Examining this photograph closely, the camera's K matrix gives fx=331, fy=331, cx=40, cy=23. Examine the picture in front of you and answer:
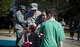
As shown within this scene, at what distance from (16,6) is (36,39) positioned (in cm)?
265

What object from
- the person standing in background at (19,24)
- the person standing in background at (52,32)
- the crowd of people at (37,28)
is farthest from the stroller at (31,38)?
the person standing in background at (52,32)

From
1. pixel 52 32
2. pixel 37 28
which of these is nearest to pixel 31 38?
pixel 37 28

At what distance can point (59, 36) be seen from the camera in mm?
7348

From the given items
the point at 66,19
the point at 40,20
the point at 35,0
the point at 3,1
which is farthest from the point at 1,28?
the point at 40,20

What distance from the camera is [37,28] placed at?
960 centimetres

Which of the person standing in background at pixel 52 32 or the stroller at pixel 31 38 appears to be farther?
the stroller at pixel 31 38

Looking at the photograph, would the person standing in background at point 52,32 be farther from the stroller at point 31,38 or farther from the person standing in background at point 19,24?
the person standing in background at point 19,24

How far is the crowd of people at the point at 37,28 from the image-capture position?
738 cm

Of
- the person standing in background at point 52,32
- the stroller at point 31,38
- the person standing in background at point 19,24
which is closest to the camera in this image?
the person standing in background at point 52,32

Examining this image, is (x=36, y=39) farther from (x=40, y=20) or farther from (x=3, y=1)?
(x=3, y=1)

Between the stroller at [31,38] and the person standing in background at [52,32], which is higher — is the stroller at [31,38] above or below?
below

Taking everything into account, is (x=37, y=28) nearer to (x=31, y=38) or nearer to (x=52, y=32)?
(x=31, y=38)

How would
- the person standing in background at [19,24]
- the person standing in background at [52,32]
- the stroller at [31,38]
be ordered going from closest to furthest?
1. the person standing in background at [52,32]
2. the stroller at [31,38]
3. the person standing in background at [19,24]

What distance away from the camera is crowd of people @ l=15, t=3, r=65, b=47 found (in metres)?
7.38
